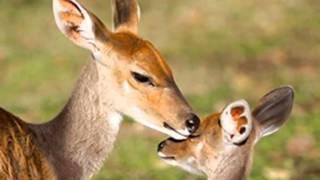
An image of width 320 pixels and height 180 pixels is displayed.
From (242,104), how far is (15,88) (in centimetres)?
657

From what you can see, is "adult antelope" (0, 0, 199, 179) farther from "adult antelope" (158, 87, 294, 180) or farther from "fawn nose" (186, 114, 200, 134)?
"adult antelope" (158, 87, 294, 180)

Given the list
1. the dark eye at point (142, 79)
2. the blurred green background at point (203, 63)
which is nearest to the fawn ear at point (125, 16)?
the dark eye at point (142, 79)

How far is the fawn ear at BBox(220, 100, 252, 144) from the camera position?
693cm

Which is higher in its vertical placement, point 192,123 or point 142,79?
point 142,79

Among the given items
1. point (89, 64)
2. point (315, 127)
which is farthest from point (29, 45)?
point (89, 64)

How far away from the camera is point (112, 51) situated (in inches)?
282

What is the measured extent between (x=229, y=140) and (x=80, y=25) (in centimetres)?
102

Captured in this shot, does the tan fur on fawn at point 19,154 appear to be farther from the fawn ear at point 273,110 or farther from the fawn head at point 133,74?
the fawn ear at point 273,110

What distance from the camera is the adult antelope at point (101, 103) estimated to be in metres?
7.09

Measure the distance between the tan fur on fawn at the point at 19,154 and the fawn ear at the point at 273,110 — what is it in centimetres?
122

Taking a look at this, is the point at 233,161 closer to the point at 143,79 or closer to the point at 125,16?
the point at 143,79

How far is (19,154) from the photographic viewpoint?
6875mm

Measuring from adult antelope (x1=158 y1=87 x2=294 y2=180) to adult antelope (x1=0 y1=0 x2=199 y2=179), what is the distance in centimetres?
14

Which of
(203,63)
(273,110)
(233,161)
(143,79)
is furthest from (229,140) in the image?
(203,63)
